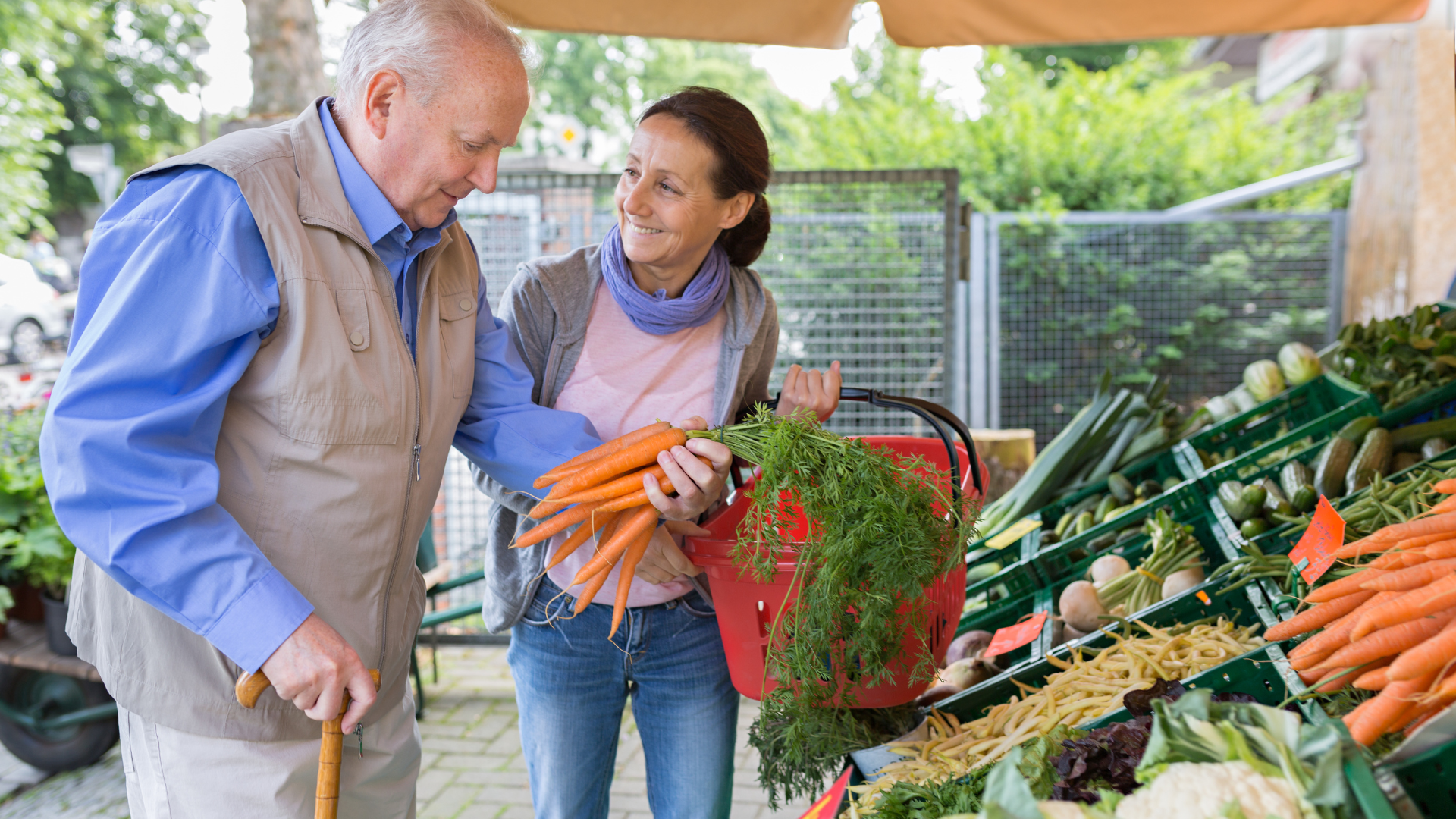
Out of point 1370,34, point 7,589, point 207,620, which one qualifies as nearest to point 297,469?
point 207,620

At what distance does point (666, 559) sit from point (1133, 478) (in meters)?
2.31

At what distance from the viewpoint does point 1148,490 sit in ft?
10.8

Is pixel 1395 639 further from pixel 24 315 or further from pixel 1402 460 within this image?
pixel 24 315

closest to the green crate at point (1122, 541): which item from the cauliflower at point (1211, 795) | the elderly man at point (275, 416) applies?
the elderly man at point (275, 416)

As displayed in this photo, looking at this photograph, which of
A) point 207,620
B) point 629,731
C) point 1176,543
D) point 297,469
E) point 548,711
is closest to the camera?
point 207,620

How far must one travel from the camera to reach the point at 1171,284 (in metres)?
8.20

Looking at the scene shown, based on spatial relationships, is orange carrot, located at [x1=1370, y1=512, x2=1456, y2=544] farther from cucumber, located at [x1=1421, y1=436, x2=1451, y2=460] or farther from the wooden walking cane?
the wooden walking cane

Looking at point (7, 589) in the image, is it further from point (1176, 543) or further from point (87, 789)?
point (1176, 543)

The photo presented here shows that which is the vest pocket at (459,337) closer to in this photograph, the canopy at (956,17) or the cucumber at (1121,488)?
the canopy at (956,17)

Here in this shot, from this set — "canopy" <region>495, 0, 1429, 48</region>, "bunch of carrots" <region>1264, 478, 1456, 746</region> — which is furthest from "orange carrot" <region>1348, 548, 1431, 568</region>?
"canopy" <region>495, 0, 1429, 48</region>

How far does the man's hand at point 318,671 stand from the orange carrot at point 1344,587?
1.51 m

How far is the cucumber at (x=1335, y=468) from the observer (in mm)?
2555

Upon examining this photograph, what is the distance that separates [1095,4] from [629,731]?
330 centimetres

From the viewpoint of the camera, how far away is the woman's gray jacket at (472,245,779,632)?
1992mm
